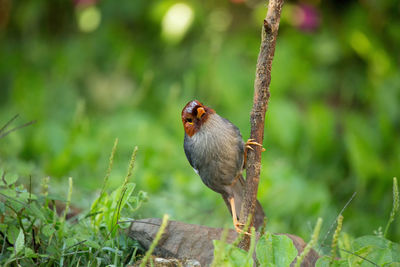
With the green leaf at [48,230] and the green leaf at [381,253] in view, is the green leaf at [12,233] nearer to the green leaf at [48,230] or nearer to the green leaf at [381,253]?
the green leaf at [48,230]

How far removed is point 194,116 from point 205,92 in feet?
9.84

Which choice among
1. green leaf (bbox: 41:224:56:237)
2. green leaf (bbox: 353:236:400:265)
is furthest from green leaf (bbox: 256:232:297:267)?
green leaf (bbox: 41:224:56:237)

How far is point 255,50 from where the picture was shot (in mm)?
5520

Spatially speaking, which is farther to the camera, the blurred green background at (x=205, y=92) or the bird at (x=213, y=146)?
the blurred green background at (x=205, y=92)

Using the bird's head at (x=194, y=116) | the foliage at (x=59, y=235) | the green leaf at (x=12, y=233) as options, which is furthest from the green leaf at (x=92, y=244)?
the bird's head at (x=194, y=116)

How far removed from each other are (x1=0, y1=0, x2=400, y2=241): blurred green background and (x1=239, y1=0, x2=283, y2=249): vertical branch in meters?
1.80

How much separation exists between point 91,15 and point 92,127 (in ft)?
4.93

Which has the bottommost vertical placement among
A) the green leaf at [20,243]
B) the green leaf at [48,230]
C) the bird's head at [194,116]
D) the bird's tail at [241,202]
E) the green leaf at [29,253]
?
the green leaf at [29,253]

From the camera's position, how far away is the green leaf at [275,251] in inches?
77.3

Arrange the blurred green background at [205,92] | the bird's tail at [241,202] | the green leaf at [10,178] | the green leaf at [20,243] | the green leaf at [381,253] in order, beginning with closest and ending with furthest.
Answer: the green leaf at [20,243], the green leaf at [381,253], the green leaf at [10,178], the bird's tail at [241,202], the blurred green background at [205,92]

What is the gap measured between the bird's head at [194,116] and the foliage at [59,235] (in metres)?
0.39

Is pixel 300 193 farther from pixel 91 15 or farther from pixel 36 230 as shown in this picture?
pixel 91 15

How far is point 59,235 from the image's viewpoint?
2.17m

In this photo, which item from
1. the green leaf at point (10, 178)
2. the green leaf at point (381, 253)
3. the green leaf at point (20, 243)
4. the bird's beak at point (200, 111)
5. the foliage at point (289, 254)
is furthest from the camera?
the bird's beak at point (200, 111)
